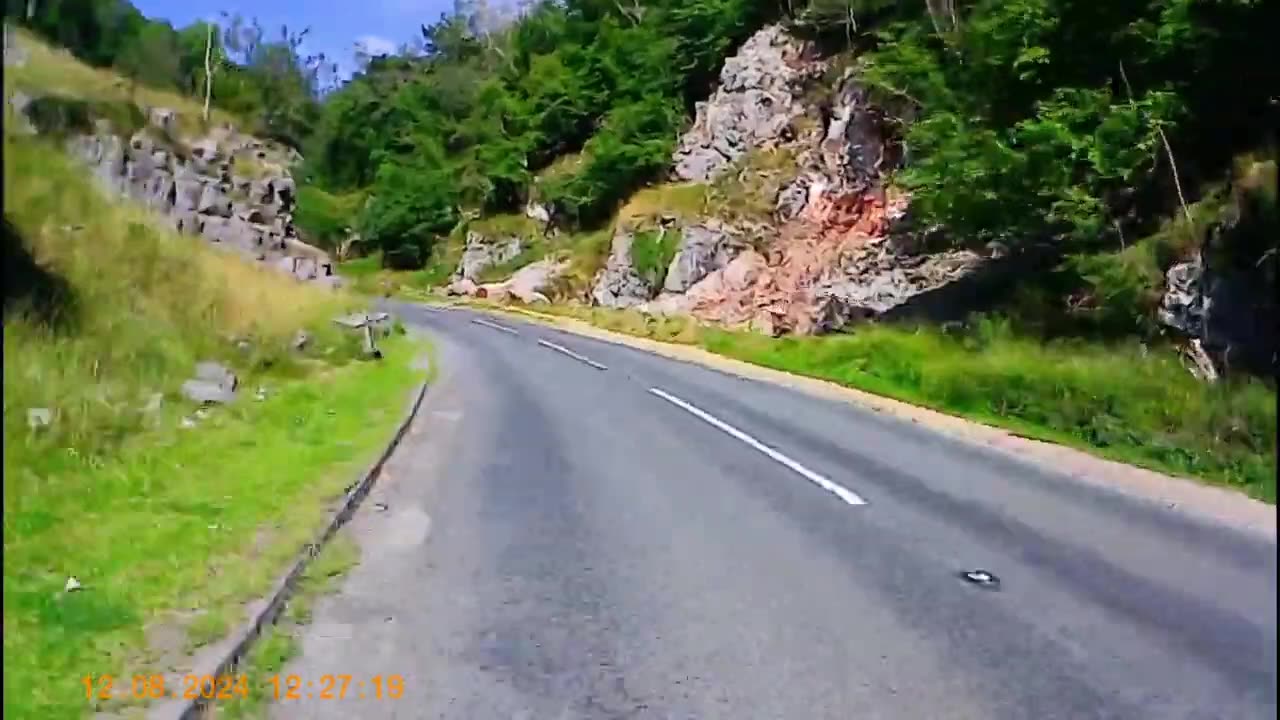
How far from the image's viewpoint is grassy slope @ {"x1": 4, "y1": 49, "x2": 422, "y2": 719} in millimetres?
6289

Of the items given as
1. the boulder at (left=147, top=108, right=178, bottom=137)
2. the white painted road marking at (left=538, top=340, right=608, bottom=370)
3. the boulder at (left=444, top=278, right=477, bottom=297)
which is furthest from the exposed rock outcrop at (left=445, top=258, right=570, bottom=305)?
the boulder at (left=147, top=108, right=178, bottom=137)

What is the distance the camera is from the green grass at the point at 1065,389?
203 inches

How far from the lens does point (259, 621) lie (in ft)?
21.8

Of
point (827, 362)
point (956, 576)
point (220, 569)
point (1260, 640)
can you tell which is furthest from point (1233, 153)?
point (220, 569)

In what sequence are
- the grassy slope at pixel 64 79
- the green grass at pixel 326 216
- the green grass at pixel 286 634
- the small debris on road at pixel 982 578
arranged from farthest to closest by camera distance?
the green grass at pixel 326 216 → the grassy slope at pixel 64 79 → the small debris on road at pixel 982 578 → the green grass at pixel 286 634

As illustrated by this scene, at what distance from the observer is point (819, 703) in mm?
5742

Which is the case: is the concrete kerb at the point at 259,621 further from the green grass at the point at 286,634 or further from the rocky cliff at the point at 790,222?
the rocky cliff at the point at 790,222

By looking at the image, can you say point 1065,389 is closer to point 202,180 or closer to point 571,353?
point 571,353

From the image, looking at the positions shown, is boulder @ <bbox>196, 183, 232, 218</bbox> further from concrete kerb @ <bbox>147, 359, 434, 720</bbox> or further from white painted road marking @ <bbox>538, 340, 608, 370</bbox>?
concrete kerb @ <bbox>147, 359, 434, 720</bbox>

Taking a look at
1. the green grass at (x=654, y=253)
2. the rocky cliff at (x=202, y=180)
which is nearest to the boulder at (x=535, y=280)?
the green grass at (x=654, y=253)

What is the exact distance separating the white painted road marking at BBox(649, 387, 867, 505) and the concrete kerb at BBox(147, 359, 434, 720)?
457cm

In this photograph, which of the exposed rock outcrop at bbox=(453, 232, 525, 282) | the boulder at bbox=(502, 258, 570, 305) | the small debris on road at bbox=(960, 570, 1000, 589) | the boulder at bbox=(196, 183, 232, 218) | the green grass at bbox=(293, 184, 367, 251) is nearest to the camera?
the small debris on road at bbox=(960, 570, 1000, 589)
